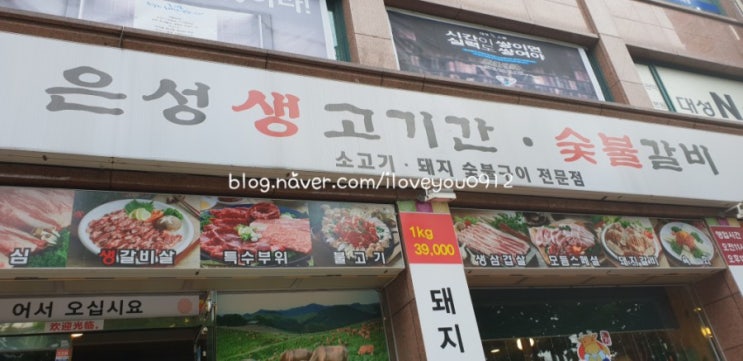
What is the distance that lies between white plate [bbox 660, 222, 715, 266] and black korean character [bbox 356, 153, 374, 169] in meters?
4.32

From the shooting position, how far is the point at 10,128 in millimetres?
4344

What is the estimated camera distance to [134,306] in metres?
5.11

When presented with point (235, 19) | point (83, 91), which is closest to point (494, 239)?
point (235, 19)

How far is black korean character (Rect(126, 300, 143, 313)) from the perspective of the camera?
200 inches

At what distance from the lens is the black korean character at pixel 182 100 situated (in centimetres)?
500

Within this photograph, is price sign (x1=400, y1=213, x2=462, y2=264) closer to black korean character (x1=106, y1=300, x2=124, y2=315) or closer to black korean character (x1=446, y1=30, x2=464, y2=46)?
black korean character (x1=106, y1=300, x2=124, y2=315)

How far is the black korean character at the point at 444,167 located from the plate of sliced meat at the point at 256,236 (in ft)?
5.37

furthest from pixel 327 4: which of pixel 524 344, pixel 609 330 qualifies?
pixel 609 330

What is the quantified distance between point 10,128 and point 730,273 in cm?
853

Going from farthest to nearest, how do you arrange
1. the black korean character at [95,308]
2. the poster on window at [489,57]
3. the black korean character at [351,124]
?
the poster on window at [489,57] < the black korean character at [351,124] < the black korean character at [95,308]

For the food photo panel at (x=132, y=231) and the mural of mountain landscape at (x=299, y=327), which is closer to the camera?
the food photo panel at (x=132, y=231)

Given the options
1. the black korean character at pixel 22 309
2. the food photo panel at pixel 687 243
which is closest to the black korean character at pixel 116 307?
the black korean character at pixel 22 309

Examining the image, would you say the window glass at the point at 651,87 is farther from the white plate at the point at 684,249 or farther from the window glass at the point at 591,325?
the window glass at the point at 591,325

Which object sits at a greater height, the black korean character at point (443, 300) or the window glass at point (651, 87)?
the window glass at point (651, 87)
